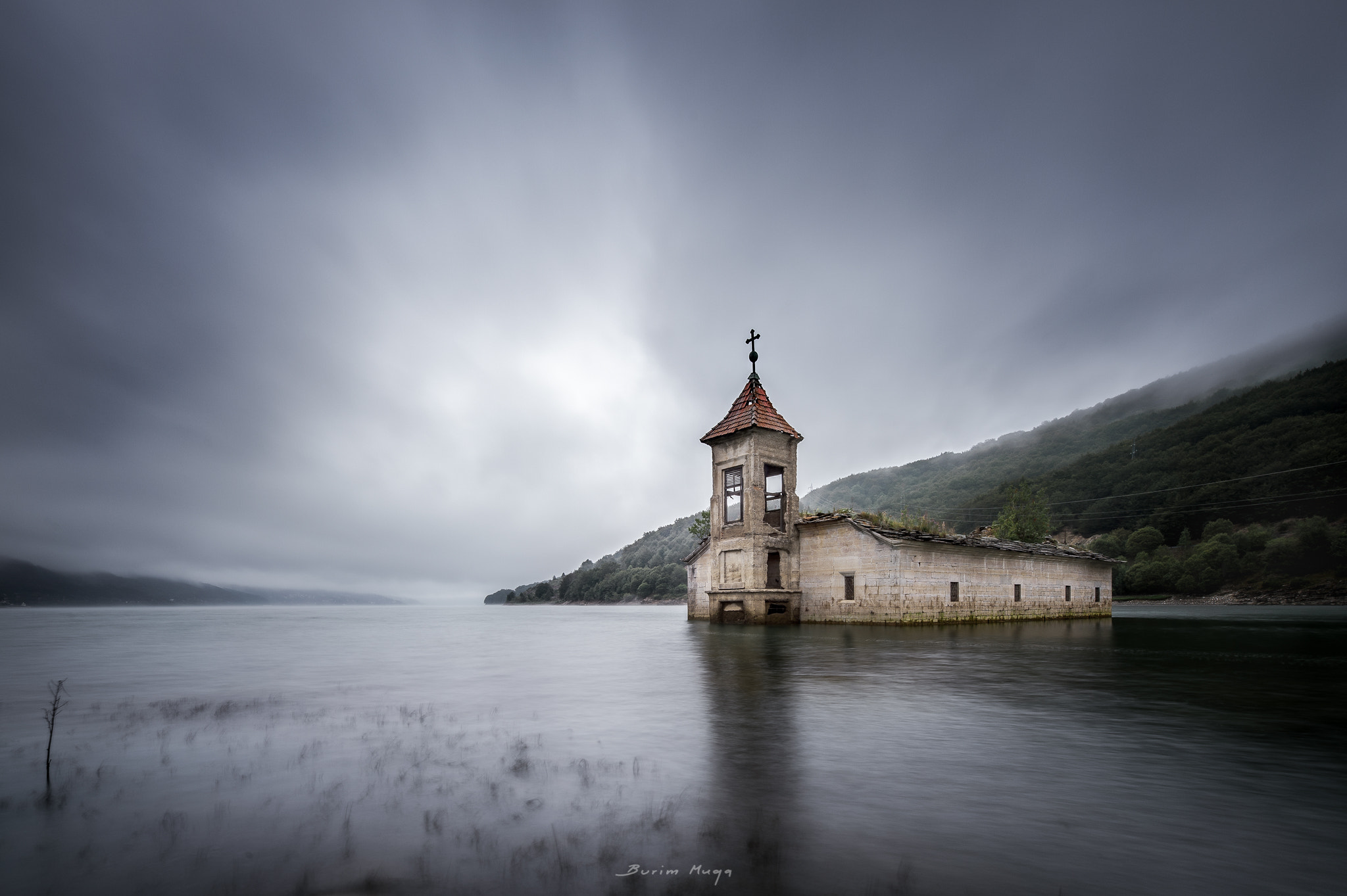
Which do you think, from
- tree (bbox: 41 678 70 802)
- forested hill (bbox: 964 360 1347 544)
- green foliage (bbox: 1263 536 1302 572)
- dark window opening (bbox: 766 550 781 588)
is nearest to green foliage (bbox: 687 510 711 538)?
dark window opening (bbox: 766 550 781 588)

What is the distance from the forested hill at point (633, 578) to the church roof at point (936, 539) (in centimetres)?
7792

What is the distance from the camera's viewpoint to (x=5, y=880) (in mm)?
3922

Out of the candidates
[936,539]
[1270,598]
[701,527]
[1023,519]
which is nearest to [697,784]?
[936,539]

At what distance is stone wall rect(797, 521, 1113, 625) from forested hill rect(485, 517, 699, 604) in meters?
79.4

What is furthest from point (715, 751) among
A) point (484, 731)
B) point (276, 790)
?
point (276, 790)

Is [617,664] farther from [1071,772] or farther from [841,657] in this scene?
[1071,772]

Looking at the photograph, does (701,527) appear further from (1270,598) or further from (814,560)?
(1270,598)

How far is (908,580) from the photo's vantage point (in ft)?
90.3

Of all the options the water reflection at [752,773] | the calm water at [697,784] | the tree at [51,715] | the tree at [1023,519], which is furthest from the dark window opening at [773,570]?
the tree at [1023,519]

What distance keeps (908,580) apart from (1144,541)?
99.9 meters

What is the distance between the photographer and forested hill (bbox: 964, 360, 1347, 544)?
332 ft

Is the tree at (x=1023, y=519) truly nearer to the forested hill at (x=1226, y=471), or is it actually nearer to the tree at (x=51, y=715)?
the forested hill at (x=1226, y=471)

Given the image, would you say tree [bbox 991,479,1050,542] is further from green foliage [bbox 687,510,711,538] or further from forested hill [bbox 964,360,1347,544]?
forested hill [bbox 964,360,1347,544]

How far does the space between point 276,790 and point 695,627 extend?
89.0 feet
